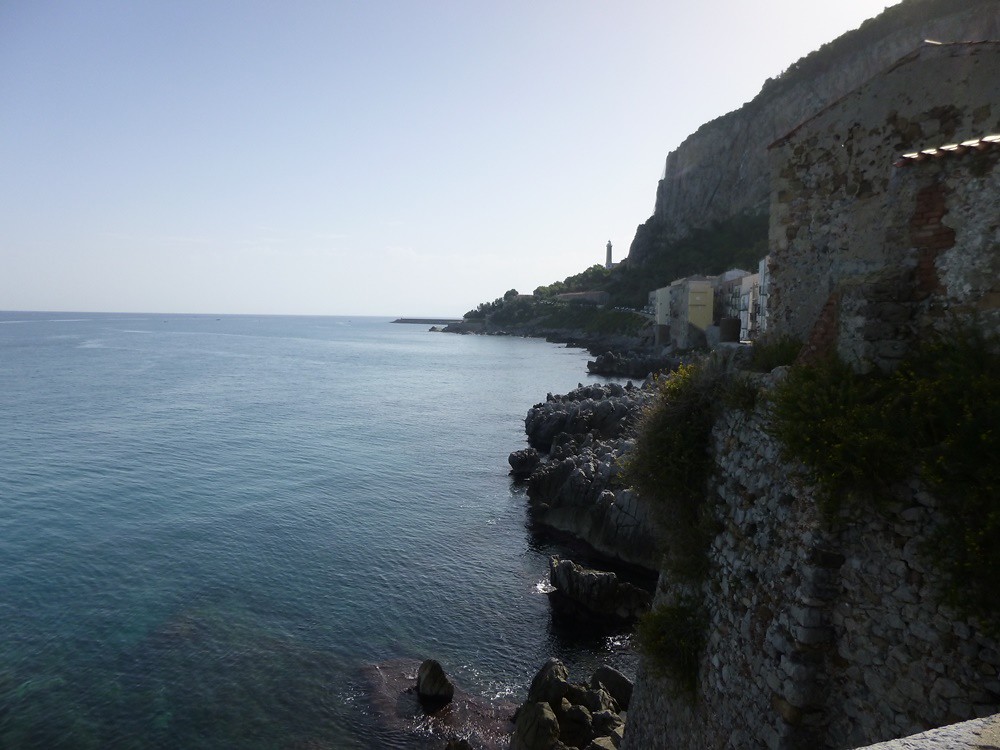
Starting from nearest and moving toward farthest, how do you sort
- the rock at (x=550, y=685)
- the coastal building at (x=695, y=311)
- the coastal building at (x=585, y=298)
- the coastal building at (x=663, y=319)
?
the rock at (x=550, y=685)
the coastal building at (x=695, y=311)
the coastal building at (x=663, y=319)
the coastal building at (x=585, y=298)

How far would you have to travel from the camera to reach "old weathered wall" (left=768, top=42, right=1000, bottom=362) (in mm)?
6062

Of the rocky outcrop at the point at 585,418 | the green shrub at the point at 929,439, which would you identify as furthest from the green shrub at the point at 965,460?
the rocky outcrop at the point at 585,418

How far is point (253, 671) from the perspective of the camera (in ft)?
55.0

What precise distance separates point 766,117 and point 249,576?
390 ft

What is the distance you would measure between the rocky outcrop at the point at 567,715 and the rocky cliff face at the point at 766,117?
232 feet

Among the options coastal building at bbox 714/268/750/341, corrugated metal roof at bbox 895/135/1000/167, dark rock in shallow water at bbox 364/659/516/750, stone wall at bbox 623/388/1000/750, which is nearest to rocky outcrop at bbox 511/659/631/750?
dark rock in shallow water at bbox 364/659/516/750

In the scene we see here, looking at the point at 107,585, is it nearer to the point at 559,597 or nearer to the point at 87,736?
the point at 87,736

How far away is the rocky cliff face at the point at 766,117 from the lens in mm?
78500

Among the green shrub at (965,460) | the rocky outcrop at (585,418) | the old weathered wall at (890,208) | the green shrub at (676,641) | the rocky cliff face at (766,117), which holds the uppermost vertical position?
the rocky cliff face at (766,117)

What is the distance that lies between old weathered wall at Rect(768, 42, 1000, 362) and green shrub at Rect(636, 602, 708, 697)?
3937 mm

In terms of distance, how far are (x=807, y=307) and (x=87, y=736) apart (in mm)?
17135

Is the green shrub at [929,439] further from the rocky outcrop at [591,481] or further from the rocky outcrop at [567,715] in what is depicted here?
the rocky outcrop at [567,715]

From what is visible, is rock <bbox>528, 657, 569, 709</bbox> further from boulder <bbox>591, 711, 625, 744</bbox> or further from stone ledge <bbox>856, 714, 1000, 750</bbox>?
stone ledge <bbox>856, 714, 1000, 750</bbox>

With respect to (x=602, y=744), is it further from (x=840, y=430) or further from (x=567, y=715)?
(x=840, y=430)
